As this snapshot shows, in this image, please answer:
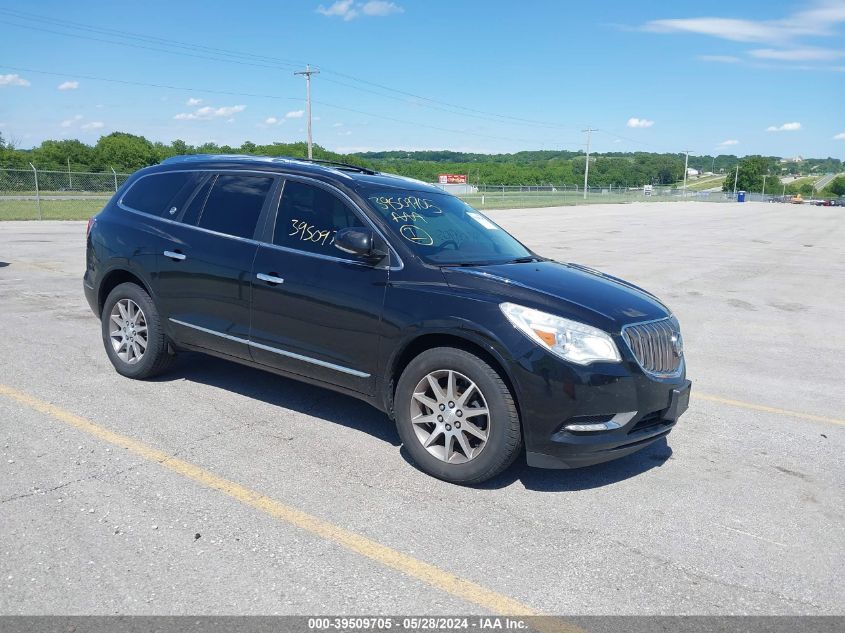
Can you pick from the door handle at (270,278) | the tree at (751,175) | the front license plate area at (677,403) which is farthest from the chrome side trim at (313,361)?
the tree at (751,175)

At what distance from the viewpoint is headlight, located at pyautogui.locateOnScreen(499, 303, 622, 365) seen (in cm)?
389

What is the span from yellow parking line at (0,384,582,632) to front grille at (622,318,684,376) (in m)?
1.66

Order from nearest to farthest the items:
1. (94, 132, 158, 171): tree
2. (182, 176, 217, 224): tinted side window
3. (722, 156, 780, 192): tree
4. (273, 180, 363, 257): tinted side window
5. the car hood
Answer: the car hood
(273, 180, 363, 257): tinted side window
(182, 176, 217, 224): tinted side window
(94, 132, 158, 171): tree
(722, 156, 780, 192): tree

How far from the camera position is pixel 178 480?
13.3ft

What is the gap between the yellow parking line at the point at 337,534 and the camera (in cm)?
301

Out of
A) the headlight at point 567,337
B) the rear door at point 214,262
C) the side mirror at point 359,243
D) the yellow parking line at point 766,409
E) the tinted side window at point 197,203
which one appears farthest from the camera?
the yellow parking line at point 766,409

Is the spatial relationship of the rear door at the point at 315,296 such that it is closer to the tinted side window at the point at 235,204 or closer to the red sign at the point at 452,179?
the tinted side window at the point at 235,204

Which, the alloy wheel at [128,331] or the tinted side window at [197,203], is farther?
the alloy wheel at [128,331]

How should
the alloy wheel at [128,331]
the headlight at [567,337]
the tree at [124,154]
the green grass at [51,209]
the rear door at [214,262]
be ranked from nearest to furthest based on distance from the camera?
the headlight at [567,337] → the rear door at [214,262] → the alloy wheel at [128,331] → the green grass at [51,209] → the tree at [124,154]

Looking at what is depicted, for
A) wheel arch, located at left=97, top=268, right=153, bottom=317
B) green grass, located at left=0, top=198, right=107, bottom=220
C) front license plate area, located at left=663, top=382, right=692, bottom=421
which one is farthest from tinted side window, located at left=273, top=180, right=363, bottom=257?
green grass, located at left=0, top=198, right=107, bottom=220

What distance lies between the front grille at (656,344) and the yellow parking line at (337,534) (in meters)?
1.66

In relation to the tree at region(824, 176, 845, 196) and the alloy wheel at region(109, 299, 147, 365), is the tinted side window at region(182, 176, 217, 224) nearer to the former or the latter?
the alloy wheel at region(109, 299, 147, 365)

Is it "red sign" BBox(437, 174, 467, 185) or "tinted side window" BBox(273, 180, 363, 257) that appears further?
"red sign" BBox(437, 174, 467, 185)

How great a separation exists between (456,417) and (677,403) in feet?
4.36
